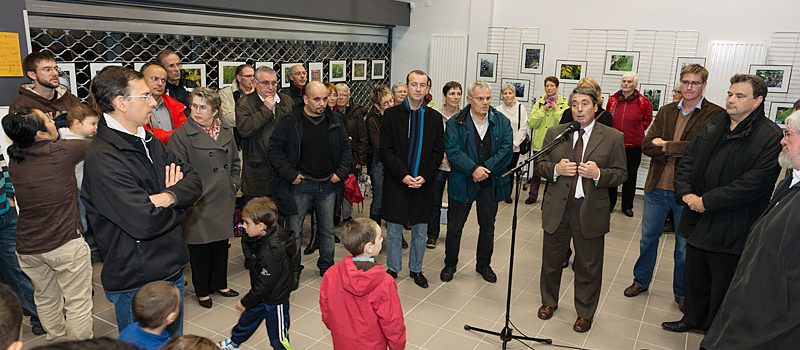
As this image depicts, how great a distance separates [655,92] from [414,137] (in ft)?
16.0

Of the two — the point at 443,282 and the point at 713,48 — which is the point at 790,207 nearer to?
the point at 443,282

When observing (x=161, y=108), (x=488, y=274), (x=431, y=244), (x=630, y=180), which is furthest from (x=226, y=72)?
(x=630, y=180)

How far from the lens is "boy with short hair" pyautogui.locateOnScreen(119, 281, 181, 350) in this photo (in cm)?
226

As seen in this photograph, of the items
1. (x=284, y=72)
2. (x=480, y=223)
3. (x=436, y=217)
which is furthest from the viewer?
(x=284, y=72)

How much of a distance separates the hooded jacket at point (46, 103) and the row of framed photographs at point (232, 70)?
0.49m

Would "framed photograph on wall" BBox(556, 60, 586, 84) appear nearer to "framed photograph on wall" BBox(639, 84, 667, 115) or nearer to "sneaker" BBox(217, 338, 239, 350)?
"framed photograph on wall" BBox(639, 84, 667, 115)

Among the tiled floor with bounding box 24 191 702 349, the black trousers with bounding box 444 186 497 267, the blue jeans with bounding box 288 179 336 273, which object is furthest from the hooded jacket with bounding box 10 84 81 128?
the black trousers with bounding box 444 186 497 267

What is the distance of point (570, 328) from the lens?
388 cm

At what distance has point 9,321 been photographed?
4.19ft

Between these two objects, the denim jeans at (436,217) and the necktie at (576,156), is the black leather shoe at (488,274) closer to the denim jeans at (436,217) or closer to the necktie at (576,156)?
the denim jeans at (436,217)

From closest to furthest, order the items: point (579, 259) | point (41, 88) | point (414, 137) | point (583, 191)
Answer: point (583, 191) < point (579, 259) < point (41, 88) < point (414, 137)

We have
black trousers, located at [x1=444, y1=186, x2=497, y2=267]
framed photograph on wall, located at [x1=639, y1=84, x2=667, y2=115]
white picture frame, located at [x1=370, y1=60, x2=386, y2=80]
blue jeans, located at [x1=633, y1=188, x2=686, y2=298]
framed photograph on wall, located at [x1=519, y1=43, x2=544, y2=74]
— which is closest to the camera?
blue jeans, located at [x1=633, y1=188, x2=686, y2=298]

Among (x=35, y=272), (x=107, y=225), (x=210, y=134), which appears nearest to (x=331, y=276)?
(x=107, y=225)

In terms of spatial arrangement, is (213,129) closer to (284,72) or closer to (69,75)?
(69,75)
